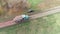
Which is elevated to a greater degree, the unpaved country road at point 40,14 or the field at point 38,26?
the unpaved country road at point 40,14

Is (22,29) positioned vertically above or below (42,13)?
below

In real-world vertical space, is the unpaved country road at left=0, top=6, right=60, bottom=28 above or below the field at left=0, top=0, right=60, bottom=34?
above

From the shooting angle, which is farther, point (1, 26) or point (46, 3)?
point (46, 3)

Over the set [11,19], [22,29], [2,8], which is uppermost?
[2,8]

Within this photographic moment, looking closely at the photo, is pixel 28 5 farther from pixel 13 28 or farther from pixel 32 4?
pixel 13 28

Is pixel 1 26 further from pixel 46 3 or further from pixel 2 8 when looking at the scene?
pixel 46 3

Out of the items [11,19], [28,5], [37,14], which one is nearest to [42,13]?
[37,14]

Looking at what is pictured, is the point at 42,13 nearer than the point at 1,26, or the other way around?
the point at 1,26

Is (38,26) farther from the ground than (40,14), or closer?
closer

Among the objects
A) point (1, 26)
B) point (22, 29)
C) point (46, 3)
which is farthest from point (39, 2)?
point (1, 26)
